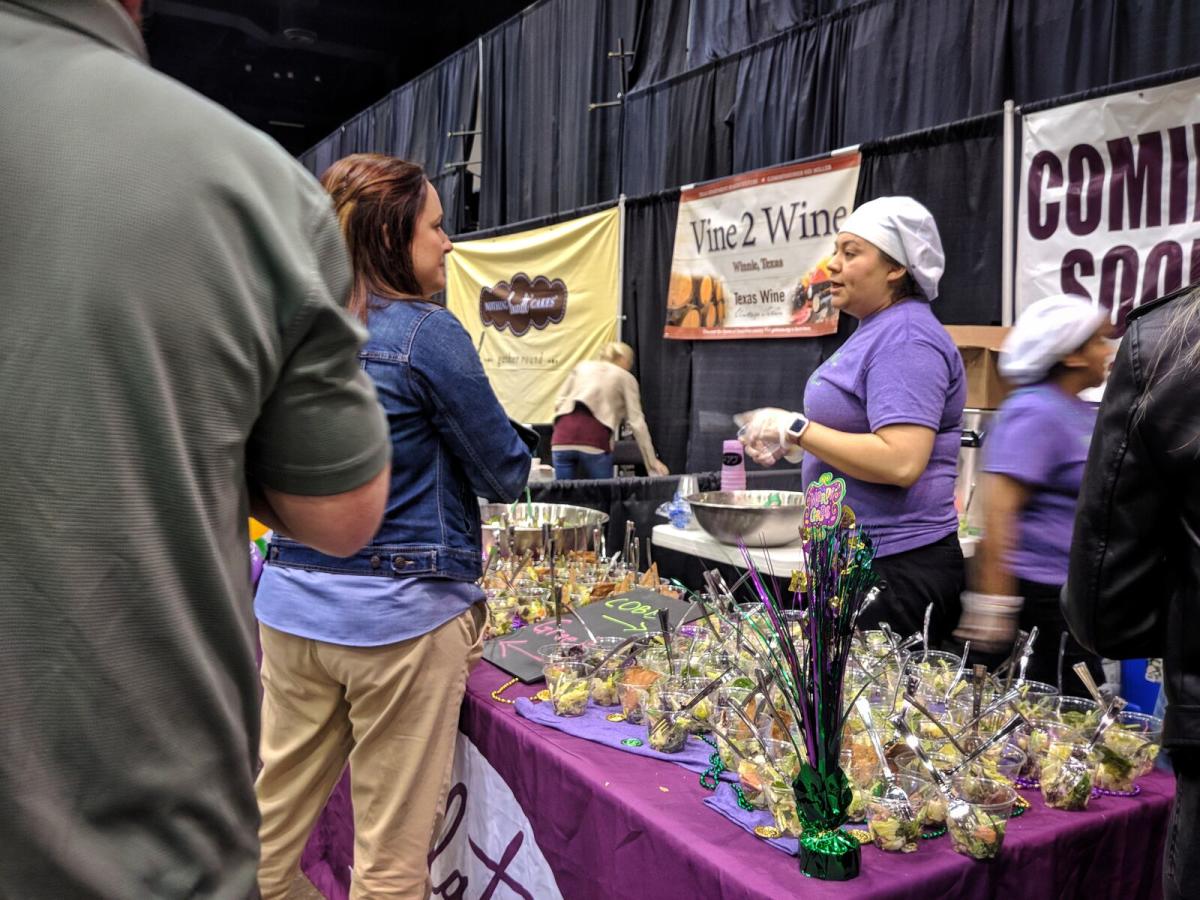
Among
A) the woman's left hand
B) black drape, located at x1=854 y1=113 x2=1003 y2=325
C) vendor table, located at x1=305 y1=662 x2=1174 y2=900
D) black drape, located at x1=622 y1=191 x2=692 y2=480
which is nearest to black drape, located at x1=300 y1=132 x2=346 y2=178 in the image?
black drape, located at x1=622 y1=191 x2=692 y2=480

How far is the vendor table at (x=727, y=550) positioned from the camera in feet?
7.52

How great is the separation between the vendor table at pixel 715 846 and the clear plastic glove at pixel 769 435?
0.76m

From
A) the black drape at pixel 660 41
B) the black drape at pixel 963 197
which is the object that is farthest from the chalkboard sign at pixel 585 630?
the black drape at pixel 660 41

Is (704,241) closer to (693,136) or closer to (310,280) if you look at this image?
(693,136)

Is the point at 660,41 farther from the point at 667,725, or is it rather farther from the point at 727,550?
the point at 667,725

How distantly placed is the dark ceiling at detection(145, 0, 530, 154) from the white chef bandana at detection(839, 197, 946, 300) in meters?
8.75

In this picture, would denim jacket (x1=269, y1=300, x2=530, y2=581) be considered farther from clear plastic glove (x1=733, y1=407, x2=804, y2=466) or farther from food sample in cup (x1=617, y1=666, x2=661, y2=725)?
clear plastic glove (x1=733, y1=407, x2=804, y2=466)

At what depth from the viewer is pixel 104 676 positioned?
2.01 ft

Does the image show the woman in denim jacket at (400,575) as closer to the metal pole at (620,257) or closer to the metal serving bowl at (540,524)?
the metal serving bowl at (540,524)

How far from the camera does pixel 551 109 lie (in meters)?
7.68

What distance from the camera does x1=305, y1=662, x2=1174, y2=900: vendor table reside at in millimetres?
1066

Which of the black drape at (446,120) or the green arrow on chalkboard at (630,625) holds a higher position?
the black drape at (446,120)

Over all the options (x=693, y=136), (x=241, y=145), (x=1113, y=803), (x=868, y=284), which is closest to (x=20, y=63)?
(x=241, y=145)

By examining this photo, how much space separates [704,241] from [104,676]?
5.37 m
